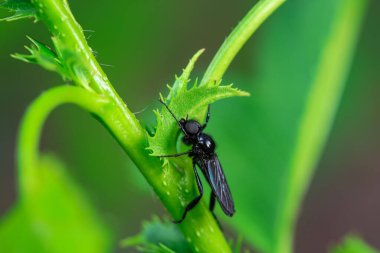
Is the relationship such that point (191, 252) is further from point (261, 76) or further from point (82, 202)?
point (261, 76)

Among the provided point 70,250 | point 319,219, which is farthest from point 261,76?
point 319,219

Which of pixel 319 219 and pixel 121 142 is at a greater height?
pixel 121 142

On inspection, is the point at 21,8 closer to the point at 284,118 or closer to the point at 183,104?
the point at 183,104

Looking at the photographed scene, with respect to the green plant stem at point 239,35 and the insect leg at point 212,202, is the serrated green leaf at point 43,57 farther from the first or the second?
the insect leg at point 212,202

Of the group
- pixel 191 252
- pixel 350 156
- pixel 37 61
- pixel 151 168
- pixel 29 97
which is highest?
pixel 37 61

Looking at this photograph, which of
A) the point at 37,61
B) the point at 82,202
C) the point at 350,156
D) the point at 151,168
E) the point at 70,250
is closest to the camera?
the point at 37,61

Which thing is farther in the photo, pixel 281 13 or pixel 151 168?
pixel 281 13

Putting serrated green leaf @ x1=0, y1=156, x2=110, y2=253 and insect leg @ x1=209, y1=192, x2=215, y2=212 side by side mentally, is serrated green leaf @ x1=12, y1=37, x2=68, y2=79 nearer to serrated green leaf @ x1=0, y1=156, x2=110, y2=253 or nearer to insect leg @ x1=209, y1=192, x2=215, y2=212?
serrated green leaf @ x1=0, y1=156, x2=110, y2=253
